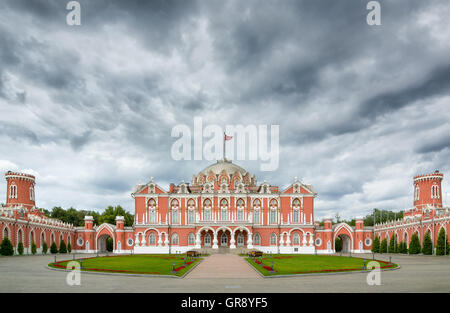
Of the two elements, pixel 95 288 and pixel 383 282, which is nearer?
pixel 95 288

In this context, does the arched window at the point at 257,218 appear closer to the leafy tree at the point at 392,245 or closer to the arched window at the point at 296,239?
the arched window at the point at 296,239

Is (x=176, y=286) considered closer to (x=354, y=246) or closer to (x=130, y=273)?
(x=130, y=273)

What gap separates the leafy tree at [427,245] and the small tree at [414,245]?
2.09 metres

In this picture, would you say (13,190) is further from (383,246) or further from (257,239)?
(383,246)

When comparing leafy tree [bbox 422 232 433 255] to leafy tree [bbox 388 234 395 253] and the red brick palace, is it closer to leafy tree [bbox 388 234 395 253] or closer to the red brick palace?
leafy tree [bbox 388 234 395 253]

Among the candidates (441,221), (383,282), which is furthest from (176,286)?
(441,221)

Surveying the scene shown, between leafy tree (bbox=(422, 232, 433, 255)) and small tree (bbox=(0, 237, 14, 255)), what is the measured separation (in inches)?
2006

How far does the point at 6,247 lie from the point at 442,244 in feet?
170

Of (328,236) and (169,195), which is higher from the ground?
(169,195)

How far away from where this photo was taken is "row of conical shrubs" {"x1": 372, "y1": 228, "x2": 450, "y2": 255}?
165ft

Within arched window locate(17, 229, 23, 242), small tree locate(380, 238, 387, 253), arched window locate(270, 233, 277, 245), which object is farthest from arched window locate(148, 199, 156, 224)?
small tree locate(380, 238, 387, 253)
